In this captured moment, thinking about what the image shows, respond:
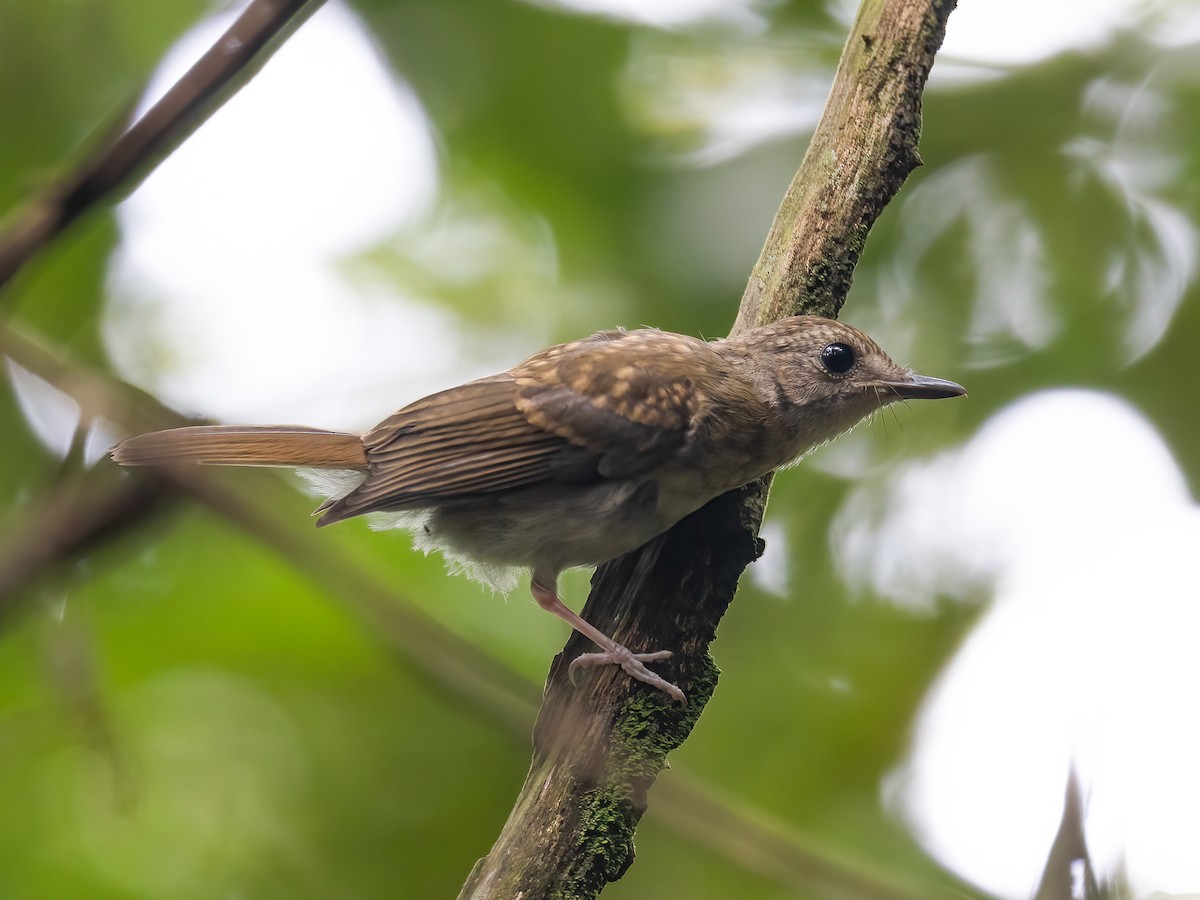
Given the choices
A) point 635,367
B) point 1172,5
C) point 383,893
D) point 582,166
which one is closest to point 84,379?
point 635,367

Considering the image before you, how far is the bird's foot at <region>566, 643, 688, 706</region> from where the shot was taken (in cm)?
271

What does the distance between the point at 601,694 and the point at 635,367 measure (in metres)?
1.08

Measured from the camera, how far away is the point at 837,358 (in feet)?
11.5

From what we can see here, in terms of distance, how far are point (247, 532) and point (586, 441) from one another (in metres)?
2.18

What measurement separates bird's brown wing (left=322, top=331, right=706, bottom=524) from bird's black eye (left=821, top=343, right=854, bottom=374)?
1.51ft

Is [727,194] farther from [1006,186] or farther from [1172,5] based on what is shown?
[1172,5]

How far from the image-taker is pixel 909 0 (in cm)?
323

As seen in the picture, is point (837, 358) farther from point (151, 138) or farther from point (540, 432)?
point (151, 138)

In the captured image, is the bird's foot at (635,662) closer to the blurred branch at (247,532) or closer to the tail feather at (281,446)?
the blurred branch at (247,532)

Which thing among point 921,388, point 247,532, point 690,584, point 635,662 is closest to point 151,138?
point 247,532

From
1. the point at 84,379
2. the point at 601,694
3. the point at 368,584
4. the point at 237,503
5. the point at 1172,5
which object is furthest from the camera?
the point at 1172,5

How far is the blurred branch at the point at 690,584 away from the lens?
2.57 m

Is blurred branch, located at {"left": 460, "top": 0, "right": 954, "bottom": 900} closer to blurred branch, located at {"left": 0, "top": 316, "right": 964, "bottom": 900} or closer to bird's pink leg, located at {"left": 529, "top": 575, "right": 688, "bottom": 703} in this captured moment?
bird's pink leg, located at {"left": 529, "top": 575, "right": 688, "bottom": 703}

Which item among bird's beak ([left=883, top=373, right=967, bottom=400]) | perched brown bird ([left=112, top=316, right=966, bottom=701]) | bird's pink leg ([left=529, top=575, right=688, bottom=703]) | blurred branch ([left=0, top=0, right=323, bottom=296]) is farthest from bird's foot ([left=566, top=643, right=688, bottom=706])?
blurred branch ([left=0, top=0, right=323, bottom=296])
